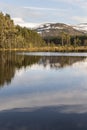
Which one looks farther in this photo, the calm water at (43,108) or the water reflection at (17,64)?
the water reflection at (17,64)

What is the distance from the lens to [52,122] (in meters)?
11.4

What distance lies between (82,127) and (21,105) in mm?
4460

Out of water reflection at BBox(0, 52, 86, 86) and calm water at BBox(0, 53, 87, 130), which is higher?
calm water at BBox(0, 53, 87, 130)

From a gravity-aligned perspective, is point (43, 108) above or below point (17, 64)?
above

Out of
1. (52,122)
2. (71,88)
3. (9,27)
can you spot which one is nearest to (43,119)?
(52,122)

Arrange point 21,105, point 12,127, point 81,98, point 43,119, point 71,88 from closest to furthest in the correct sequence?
point 12,127 → point 43,119 → point 21,105 → point 81,98 → point 71,88

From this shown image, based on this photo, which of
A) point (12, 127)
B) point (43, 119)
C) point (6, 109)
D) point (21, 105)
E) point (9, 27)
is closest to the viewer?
point (12, 127)

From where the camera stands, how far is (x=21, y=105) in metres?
14.6

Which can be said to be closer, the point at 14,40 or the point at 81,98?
the point at 81,98

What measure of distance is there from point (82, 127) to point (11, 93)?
778 cm

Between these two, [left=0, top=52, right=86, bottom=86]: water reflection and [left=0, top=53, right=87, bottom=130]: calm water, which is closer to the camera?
[left=0, top=53, right=87, bottom=130]: calm water

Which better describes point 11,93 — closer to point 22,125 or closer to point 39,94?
point 39,94

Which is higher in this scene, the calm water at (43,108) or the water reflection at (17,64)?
the calm water at (43,108)

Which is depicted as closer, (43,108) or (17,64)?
(43,108)
